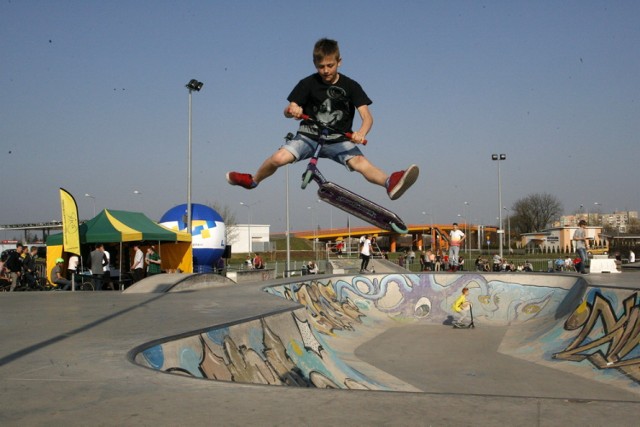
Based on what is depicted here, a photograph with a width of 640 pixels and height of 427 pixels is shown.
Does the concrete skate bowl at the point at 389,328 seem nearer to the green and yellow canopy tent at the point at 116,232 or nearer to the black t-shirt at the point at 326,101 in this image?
the black t-shirt at the point at 326,101

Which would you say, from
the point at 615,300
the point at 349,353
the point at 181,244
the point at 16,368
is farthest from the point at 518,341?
the point at 181,244

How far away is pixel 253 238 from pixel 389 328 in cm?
3999

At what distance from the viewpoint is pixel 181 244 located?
23078 mm

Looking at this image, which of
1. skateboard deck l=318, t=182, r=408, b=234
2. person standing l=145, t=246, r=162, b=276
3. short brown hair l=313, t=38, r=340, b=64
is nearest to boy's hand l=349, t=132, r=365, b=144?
short brown hair l=313, t=38, r=340, b=64

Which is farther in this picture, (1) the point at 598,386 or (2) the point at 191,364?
(1) the point at 598,386

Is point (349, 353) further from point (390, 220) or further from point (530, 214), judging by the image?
point (530, 214)

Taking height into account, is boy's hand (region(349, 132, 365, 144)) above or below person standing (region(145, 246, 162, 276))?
above

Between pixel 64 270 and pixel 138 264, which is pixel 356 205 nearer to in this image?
pixel 138 264

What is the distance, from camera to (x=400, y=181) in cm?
945

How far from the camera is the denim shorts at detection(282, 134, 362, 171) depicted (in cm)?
1025

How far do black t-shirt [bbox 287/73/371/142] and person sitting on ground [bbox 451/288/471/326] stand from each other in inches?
292

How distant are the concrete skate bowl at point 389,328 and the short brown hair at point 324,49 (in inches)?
161

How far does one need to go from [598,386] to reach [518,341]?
4.57m

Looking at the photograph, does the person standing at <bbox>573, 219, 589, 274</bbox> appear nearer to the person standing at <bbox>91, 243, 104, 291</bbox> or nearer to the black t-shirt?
the black t-shirt
